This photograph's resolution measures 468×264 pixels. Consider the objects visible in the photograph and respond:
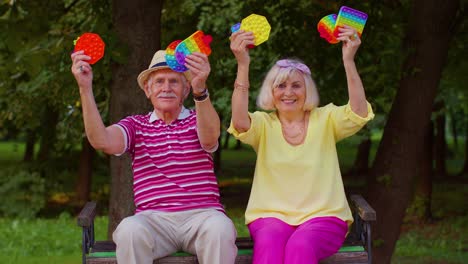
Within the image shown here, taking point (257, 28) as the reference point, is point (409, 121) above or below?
below

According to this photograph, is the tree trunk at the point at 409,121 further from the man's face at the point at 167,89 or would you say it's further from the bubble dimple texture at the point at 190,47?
the bubble dimple texture at the point at 190,47

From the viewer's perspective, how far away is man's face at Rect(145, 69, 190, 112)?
466 centimetres

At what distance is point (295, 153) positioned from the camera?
472 cm

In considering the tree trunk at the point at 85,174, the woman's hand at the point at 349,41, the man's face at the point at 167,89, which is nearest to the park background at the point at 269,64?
the man's face at the point at 167,89

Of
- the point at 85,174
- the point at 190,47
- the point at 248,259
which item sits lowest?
the point at 85,174

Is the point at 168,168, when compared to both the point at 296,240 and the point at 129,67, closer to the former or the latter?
the point at 296,240

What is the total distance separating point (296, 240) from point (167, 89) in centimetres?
103

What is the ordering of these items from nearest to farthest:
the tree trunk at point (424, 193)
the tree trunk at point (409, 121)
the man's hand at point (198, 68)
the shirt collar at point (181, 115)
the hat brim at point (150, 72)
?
the man's hand at point (198, 68) < the hat brim at point (150, 72) < the shirt collar at point (181, 115) < the tree trunk at point (409, 121) < the tree trunk at point (424, 193)

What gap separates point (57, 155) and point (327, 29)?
564 inches

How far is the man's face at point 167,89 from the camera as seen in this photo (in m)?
4.66

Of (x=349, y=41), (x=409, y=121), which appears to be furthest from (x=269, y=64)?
(x=349, y=41)

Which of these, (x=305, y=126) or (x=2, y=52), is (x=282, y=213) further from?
(x=2, y=52)

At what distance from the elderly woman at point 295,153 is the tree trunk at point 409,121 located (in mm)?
2379

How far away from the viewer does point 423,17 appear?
7.15m
